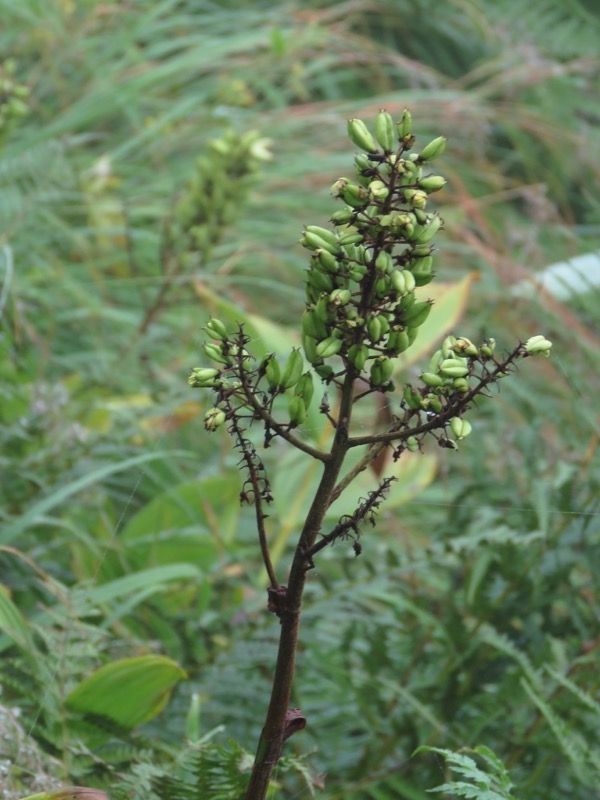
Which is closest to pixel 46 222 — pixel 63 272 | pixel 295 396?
pixel 63 272

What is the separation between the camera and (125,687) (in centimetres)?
122

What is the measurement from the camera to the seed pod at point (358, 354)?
0.79m

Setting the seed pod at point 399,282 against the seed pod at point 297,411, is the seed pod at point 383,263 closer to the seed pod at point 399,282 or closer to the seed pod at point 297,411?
the seed pod at point 399,282

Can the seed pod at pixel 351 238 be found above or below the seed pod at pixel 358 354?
above

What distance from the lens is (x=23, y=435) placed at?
1886 mm

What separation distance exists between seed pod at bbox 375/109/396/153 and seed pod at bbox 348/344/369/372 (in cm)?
15

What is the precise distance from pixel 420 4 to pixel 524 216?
1.34 m

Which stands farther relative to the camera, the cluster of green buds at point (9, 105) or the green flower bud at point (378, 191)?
the cluster of green buds at point (9, 105)

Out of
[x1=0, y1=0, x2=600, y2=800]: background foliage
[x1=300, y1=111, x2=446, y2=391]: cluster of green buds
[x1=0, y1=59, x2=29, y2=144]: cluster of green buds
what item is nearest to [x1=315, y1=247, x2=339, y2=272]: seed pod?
[x1=300, y1=111, x2=446, y2=391]: cluster of green buds

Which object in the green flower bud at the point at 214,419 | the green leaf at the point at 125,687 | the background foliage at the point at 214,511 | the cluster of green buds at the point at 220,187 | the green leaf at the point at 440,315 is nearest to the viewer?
the green flower bud at the point at 214,419

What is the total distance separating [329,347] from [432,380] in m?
0.08

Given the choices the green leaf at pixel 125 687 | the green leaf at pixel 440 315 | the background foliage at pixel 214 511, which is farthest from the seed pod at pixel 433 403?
the green leaf at pixel 440 315

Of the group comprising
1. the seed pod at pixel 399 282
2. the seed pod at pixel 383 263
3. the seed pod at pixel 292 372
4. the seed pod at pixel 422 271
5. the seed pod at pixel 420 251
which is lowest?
the seed pod at pixel 292 372

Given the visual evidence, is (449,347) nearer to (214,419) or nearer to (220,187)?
(214,419)
